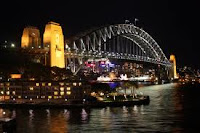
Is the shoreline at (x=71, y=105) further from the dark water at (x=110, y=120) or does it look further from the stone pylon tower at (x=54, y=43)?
the stone pylon tower at (x=54, y=43)

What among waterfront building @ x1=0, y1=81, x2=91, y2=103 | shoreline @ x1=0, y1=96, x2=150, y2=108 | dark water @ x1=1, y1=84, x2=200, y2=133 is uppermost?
waterfront building @ x1=0, y1=81, x2=91, y2=103

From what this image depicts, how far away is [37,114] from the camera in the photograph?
26250 mm

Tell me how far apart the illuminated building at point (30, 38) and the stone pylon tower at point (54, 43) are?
212 centimetres

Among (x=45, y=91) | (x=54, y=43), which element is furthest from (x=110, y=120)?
(x=54, y=43)

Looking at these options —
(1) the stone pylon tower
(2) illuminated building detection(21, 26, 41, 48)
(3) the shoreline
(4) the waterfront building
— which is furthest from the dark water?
(2) illuminated building detection(21, 26, 41, 48)

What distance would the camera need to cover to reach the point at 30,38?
1868 inches

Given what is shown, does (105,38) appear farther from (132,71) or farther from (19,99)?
(19,99)

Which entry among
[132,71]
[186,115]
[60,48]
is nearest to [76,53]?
[60,48]

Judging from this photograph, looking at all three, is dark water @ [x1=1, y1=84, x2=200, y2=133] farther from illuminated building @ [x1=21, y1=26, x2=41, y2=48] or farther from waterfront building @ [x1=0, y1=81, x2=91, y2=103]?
illuminated building @ [x1=21, y1=26, x2=41, y2=48]

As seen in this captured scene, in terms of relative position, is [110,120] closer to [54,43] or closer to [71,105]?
[71,105]

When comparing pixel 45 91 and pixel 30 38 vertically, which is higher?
pixel 30 38

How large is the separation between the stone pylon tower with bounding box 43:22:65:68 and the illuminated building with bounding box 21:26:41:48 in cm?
212

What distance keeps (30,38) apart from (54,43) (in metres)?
3.89

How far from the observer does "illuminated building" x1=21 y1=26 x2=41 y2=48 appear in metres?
46.8
